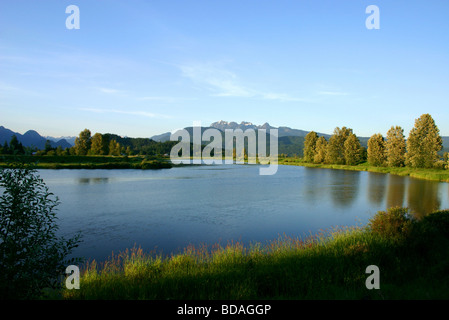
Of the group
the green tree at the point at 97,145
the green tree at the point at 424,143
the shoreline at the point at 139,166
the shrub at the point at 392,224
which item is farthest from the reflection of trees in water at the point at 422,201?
the green tree at the point at 97,145

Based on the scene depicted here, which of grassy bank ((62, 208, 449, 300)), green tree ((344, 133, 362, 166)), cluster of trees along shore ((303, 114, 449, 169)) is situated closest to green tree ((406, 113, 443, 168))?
cluster of trees along shore ((303, 114, 449, 169))

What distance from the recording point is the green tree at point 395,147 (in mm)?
62684

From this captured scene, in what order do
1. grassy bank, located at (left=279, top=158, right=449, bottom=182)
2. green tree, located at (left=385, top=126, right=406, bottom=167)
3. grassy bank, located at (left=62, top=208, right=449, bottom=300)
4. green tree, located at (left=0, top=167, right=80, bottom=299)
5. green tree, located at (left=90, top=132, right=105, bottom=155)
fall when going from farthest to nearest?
1. green tree, located at (left=90, top=132, right=105, bottom=155)
2. green tree, located at (left=385, top=126, right=406, bottom=167)
3. grassy bank, located at (left=279, top=158, right=449, bottom=182)
4. grassy bank, located at (left=62, top=208, right=449, bottom=300)
5. green tree, located at (left=0, top=167, right=80, bottom=299)

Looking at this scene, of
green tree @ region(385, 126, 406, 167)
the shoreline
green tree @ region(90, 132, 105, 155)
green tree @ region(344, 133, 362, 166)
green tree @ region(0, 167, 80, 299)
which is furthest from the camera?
green tree @ region(90, 132, 105, 155)

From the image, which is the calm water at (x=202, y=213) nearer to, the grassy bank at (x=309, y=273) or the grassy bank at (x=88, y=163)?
the grassy bank at (x=309, y=273)

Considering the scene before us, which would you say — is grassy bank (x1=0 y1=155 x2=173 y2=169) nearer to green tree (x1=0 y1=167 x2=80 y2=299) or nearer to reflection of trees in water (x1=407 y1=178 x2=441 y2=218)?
reflection of trees in water (x1=407 y1=178 x2=441 y2=218)

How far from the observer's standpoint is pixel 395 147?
6316cm

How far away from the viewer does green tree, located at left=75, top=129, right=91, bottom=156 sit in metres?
95.8

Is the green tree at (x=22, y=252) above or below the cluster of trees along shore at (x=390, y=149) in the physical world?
below
